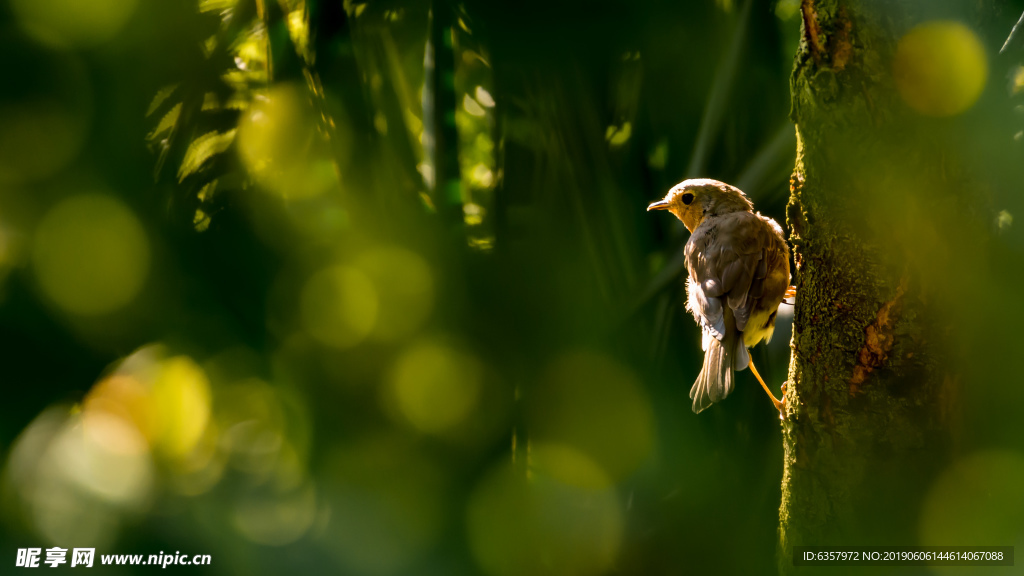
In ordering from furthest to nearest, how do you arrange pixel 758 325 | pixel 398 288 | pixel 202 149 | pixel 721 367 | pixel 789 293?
pixel 398 288
pixel 202 149
pixel 789 293
pixel 758 325
pixel 721 367

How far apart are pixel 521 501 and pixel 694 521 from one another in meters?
0.77

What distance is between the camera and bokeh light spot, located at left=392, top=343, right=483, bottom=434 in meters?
3.05

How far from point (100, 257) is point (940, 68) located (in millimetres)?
3274

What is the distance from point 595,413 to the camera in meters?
2.95

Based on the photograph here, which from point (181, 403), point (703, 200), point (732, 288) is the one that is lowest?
point (181, 403)

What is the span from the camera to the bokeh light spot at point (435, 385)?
3.05 metres

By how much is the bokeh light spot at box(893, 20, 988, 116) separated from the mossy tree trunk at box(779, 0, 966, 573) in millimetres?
19

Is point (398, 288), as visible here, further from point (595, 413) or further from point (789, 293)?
point (789, 293)

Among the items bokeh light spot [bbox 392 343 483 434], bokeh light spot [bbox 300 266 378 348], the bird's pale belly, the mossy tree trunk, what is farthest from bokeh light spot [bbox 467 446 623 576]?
the mossy tree trunk

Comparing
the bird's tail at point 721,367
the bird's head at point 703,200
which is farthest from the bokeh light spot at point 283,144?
the bird's tail at point 721,367

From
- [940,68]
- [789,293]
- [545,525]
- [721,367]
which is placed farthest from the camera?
[545,525]

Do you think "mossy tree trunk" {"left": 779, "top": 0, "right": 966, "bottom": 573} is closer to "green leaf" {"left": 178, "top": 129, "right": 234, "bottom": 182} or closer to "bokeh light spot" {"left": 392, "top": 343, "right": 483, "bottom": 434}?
"bokeh light spot" {"left": 392, "top": 343, "right": 483, "bottom": 434}

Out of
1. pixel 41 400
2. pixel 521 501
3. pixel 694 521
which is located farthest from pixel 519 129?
pixel 41 400

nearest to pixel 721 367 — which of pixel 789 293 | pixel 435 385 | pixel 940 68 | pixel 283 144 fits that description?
pixel 789 293
